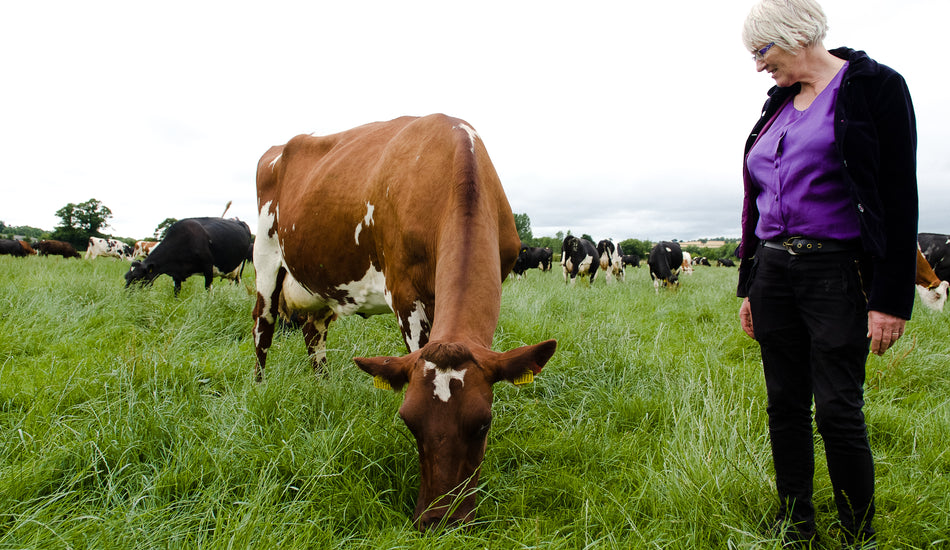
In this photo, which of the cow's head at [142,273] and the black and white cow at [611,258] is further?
the black and white cow at [611,258]

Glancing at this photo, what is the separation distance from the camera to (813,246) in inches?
70.8

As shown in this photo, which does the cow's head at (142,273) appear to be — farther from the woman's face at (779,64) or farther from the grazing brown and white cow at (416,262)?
the woman's face at (779,64)

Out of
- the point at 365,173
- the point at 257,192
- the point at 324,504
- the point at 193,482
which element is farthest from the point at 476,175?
the point at 257,192

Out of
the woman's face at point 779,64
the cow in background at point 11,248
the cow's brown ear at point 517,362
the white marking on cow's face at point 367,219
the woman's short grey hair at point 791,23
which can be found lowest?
the cow in background at point 11,248

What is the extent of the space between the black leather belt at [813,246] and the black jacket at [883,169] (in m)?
0.09

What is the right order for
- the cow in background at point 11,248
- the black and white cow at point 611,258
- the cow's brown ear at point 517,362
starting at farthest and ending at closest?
1. the cow in background at point 11,248
2. the black and white cow at point 611,258
3. the cow's brown ear at point 517,362

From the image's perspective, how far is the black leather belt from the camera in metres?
1.77

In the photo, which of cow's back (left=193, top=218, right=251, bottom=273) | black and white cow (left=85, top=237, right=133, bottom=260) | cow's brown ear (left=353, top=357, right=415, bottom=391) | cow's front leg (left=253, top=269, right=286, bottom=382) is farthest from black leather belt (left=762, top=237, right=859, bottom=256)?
black and white cow (left=85, top=237, right=133, bottom=260)

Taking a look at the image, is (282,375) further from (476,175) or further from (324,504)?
(476,175)

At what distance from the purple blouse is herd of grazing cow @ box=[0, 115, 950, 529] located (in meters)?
1.11

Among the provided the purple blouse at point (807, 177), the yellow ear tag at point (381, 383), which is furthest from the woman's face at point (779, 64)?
the yellow ear tag at point (381, 383)

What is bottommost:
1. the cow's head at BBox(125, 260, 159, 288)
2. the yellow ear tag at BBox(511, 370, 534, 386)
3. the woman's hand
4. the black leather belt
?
the cow's head at BBox(125, 260, 159, 288)

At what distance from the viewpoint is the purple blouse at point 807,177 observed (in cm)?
174

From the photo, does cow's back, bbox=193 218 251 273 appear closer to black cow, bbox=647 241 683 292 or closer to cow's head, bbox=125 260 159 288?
cow's head, bbox=125 260 159 288
